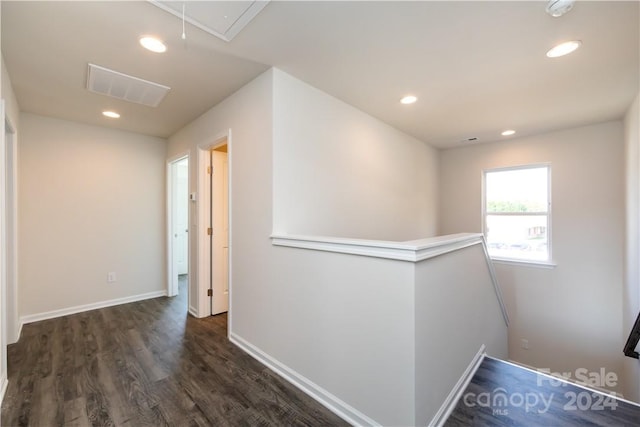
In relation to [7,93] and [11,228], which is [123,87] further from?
[11,228]

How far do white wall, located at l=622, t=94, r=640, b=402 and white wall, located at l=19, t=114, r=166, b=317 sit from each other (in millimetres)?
5841

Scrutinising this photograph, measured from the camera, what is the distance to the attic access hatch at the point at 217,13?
1.59 metres

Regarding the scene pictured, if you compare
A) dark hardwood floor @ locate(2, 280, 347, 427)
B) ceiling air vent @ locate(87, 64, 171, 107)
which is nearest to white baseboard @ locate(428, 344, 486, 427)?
dark hardwood floor @ locate(2, 280, 347, 427)

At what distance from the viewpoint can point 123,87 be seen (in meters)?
2.57

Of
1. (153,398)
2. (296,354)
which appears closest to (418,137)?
(296,354)

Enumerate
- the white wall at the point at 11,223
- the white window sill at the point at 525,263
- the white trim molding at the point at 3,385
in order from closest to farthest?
the white trim molding at the point at 3,385
the white wall at the point at 11,223
the white window sill at the point at 525,263

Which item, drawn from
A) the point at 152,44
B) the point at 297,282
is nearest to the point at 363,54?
the point at 152,44

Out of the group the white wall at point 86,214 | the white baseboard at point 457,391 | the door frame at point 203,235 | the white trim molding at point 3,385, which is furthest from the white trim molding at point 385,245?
the white wall at point 86,214

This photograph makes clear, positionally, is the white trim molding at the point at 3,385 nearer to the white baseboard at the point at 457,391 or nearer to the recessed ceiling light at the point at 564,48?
the white baseboard at the point at 457,391

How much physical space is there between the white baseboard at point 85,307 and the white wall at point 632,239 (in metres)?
5.83

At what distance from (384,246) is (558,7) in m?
1.65

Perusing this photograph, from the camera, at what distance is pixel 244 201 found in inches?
104

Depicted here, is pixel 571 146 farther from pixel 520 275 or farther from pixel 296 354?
pixel 296 354

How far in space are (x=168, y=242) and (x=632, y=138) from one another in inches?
234
